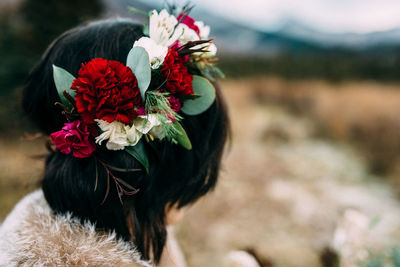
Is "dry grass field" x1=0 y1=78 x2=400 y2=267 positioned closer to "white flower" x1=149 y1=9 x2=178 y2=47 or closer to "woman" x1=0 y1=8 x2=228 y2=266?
"woman" x1=0 y1=8 x2=228 y2=266

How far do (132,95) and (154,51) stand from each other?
0.51 ft

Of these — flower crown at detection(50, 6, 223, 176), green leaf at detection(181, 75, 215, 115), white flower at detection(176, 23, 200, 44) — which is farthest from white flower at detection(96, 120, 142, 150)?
white flower at detection(176, 23, 200, 44)

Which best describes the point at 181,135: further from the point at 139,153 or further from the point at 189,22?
the point at 189,22

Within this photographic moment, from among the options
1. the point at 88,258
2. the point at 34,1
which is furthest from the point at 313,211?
the point at 34,1

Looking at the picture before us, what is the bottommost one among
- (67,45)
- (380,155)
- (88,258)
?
(380,155)

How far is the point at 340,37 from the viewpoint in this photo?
874 cm

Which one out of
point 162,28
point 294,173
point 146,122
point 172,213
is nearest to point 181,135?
point 146,122

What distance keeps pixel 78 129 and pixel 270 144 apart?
17.4 feet

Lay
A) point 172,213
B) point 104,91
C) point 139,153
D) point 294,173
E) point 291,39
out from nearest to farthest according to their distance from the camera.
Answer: point 104,91
point 139,153
point 172,213
point 294,173
point 291,39

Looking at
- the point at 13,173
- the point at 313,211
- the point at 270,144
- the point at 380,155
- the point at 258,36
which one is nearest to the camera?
the point at 313,211

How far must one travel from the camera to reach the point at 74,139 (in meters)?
0.79

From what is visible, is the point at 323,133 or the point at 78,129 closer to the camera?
the point at 78,129

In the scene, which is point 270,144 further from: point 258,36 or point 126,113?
point 258,36

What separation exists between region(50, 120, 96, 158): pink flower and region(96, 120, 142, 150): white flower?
4 centimetres
